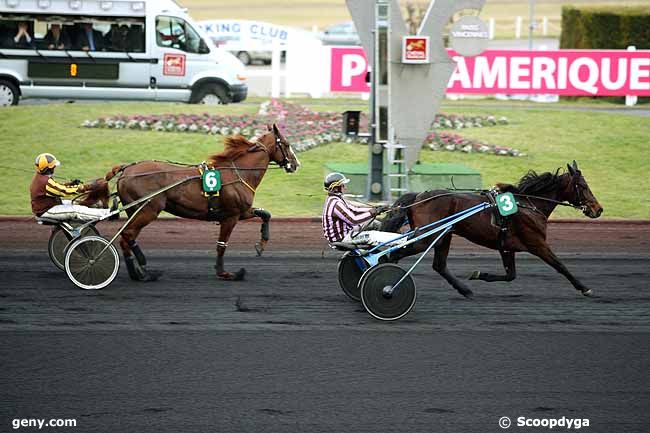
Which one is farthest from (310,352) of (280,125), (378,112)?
(280,125)

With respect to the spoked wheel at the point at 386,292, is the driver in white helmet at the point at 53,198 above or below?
above

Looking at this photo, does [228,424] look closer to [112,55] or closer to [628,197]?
[628,197]

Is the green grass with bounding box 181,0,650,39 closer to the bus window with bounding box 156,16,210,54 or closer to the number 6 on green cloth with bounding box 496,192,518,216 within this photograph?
the bus window with bounding box 156,16,210,54

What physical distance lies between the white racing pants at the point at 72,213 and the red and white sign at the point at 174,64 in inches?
455

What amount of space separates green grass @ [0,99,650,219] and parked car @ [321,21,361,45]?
19.4 m

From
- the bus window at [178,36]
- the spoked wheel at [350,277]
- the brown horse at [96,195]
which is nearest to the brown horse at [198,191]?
the brown horse at [96,195]

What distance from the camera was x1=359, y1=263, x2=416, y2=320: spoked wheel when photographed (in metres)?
9.45

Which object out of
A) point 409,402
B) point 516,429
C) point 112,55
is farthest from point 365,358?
point 112,55

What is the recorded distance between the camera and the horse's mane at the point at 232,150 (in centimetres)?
1155

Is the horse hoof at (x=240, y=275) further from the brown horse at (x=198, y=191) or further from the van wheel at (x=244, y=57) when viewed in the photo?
the van wheel at (x=244, y=57)

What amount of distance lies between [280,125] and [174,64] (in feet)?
10.2

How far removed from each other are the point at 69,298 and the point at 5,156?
9120 millimetres

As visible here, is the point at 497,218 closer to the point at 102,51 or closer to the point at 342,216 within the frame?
the point at 342,216

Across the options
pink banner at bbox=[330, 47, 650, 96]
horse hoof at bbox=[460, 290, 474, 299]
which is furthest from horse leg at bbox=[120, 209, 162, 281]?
pink banner at bbox=[330, 47, 650, 96]
